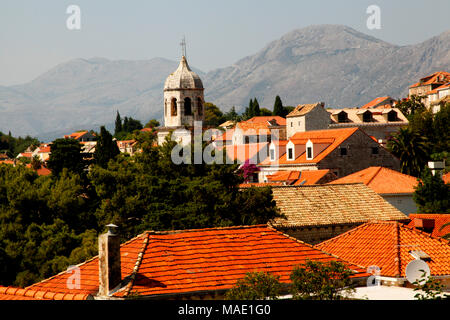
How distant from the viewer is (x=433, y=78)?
529 ft

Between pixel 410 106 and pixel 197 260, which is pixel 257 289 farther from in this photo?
pixel 410 106

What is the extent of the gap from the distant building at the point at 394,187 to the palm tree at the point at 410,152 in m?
16.7

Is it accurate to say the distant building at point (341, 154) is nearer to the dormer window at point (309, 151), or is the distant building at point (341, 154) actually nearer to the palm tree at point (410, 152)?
the dormer window at point (309, 151)

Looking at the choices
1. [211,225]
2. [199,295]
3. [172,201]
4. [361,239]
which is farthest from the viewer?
[172,201]

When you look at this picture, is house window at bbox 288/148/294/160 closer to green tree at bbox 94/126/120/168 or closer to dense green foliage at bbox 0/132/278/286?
green tree at bbox 94/126/120/168

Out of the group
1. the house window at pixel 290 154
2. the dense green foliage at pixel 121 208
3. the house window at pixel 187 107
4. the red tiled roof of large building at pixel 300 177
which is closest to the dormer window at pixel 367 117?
the house window at pixel 290 154

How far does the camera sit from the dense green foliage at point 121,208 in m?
33.2

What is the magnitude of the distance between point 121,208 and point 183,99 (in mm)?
30395

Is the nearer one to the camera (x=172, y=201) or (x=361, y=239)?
(x=361, y=239)

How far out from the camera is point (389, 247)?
24656 millimetres

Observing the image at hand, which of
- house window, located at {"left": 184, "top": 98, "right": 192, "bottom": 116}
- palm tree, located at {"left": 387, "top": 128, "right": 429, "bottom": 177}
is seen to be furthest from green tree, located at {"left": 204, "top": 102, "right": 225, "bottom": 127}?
house window, located at {"left": 184, "top": 98, "right": 192, "bottom": 116}
